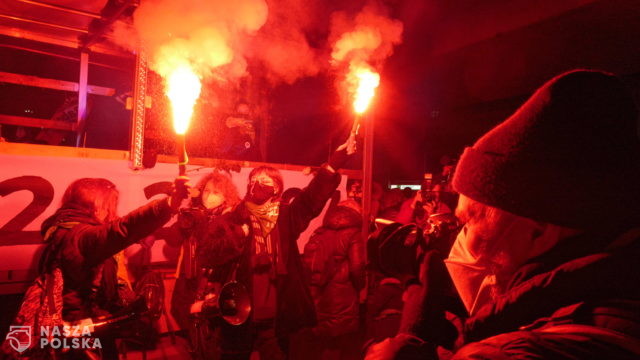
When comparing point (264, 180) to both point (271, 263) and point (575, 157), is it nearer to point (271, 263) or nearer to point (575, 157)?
point (271, 263)

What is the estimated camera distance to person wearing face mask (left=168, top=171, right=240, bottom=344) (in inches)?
181

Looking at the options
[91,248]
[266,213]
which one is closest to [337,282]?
[266,213]

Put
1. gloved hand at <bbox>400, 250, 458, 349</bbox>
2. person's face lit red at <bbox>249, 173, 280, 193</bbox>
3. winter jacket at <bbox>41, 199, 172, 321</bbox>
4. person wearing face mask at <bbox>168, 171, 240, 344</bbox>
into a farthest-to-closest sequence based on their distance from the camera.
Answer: person's face lit red at <bbox>249, 173, 280, 193</bbox> < person wearing face mask at <bbox>168, 171, 240, 344</bbox> < winter jacket at <bbox>41, 199, 172, 321</bbox> < gloved hand at <bbox>400, 250, 458, 349</bbox>

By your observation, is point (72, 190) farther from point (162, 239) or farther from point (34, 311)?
point (162, 239)

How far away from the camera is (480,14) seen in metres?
6.73

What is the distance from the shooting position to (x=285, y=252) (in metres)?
4.49

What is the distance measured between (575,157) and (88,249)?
3.61 meters

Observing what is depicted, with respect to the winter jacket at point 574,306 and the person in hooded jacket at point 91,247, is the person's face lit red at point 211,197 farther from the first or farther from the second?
the winter jacket at point 574,306

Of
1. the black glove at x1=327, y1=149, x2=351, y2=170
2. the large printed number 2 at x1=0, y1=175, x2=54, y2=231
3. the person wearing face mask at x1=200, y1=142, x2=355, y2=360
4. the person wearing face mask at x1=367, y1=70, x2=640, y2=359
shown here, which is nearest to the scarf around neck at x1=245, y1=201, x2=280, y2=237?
the person wearing face mask at x1=200, y1=142, x2=355, y2=360

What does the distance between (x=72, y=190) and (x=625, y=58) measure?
8861 millimetres

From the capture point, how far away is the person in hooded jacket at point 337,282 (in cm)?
510

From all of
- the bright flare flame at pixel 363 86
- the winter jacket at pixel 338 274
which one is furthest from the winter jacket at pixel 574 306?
the winter jacket at pixel 338 274

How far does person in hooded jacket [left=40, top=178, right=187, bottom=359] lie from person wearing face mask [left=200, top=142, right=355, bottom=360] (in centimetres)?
98

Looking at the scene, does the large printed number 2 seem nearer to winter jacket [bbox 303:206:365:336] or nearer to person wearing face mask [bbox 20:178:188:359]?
person wearing face mask [bbox 20:178:188:359]
